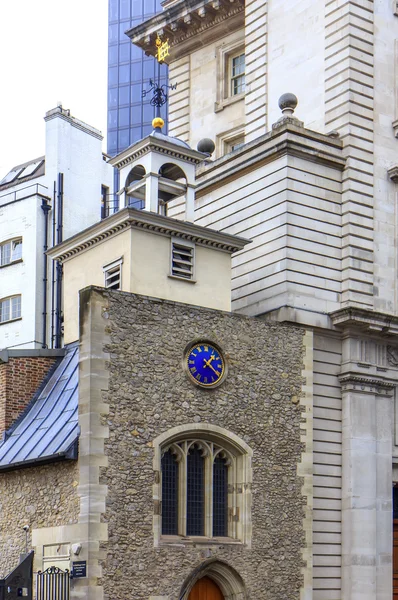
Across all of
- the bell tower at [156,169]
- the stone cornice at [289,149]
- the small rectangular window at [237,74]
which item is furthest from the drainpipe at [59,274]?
the bell tower at [156,169]

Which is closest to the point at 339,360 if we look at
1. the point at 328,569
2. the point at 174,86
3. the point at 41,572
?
the point at 328,569

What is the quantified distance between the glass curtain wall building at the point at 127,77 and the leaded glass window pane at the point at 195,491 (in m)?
64.4

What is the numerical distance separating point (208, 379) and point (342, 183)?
335 inches

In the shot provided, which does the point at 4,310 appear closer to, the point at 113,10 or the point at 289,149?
the point at 289,149

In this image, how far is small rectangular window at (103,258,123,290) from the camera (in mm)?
29594

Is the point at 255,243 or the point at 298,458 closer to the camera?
the point at 298,458

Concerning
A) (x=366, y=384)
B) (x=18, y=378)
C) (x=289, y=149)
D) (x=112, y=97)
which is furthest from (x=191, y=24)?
(x=112, y=97)

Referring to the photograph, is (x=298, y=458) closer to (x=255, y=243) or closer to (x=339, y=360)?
(x=339, y=360)

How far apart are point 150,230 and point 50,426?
565 centimetres

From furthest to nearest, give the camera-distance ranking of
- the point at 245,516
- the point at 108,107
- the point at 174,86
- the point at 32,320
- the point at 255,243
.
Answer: the point at 108,107, the point at 32,320, the point at 174,86, the point at 255,243, the point at 245,516

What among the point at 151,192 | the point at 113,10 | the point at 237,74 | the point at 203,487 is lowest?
the point at 203,487

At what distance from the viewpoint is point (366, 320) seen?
3225 cm

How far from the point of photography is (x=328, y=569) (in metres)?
31.1

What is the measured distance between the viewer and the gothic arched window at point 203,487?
2772 centimetres
